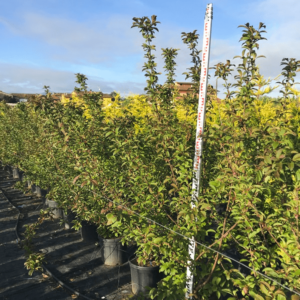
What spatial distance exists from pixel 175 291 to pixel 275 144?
1.47 metres

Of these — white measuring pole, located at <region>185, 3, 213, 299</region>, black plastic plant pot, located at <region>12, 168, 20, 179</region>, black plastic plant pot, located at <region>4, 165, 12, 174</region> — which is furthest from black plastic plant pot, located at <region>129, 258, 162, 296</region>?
black plastic plant pot, located at <region>4, 165, 12, 174</region>

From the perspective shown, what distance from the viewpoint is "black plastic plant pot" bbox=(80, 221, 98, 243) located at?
4789 millimetres

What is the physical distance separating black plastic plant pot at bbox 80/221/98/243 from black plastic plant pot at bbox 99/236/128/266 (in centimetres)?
76

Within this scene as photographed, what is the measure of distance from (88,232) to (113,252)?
3.15ft

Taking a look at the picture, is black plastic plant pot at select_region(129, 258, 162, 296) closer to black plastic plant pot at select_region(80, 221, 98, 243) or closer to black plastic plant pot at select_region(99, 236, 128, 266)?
black plastic plant pot at select_region(99, 236, 128, 266)

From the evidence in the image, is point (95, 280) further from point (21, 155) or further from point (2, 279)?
point (21, 155)

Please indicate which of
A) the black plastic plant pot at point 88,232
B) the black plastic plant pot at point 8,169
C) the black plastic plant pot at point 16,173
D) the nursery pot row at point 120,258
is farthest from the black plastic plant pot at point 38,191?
the black plastic plant pot at point 8,169

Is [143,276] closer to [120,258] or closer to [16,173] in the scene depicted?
[120,258]

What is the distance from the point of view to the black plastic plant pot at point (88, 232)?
15.7 feet

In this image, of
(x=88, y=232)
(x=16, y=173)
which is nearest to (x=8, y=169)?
(x=16, y=173)

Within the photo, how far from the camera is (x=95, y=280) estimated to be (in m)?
3.73

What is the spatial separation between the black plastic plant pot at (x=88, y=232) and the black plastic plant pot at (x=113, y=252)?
764mm

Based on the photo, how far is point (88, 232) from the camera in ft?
15.8

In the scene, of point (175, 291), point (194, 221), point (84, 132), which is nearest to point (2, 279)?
point (84, 132)
